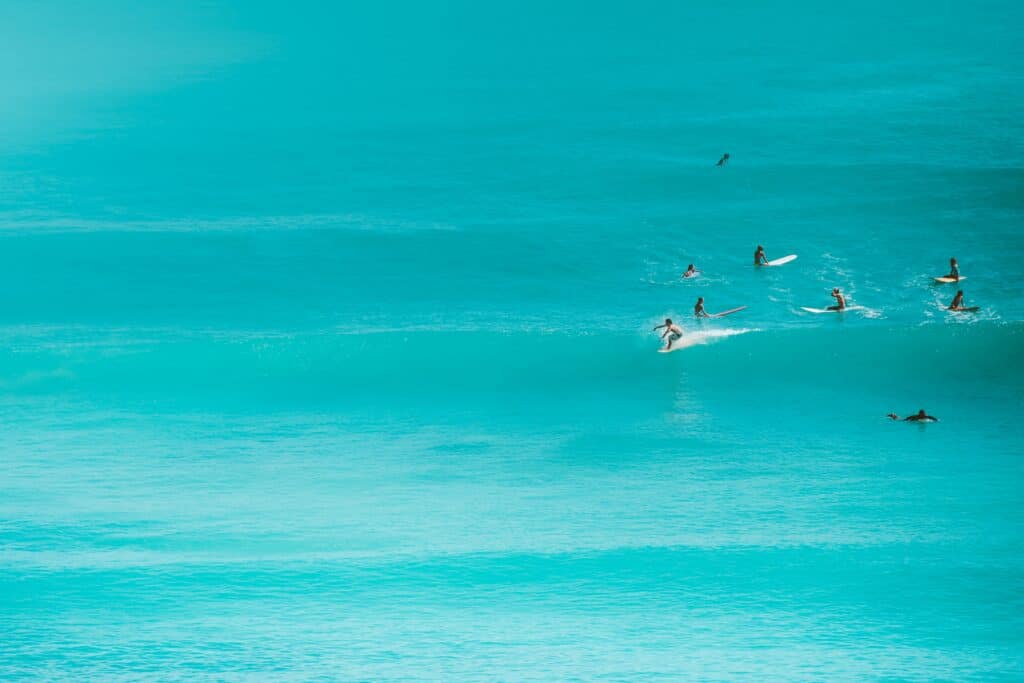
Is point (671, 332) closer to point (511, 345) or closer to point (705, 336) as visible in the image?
point (705, 336)

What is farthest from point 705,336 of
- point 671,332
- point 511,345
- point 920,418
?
point 920,418

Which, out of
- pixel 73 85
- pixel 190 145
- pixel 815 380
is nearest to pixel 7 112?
pixel 73 85

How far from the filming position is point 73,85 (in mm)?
58875

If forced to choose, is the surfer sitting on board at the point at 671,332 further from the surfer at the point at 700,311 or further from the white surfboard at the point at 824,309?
the white surfboard at the point at 824,309

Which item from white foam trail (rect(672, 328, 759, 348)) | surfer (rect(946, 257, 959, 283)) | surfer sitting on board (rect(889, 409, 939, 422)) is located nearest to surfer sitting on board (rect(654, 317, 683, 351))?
white foam trail (rect(672, 328, 759, 348))

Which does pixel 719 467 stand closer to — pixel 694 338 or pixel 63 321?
pixel 694 338

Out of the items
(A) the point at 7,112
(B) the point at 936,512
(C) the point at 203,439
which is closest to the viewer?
(B) the point at 936,512

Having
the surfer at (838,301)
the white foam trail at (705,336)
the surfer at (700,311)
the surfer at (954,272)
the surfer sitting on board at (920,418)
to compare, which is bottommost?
the surfer sitting on board at (920,418)

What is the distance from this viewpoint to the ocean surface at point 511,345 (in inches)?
922

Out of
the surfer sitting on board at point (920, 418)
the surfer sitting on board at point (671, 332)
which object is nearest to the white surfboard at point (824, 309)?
the surfer sitting on board at point (671, 332)

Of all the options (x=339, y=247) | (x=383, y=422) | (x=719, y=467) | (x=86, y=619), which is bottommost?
(x=86, y=619)

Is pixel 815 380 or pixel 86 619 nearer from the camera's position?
pixel 86 619

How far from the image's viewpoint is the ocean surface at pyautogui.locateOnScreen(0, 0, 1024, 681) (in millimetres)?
23422

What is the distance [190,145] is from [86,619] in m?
30.7
